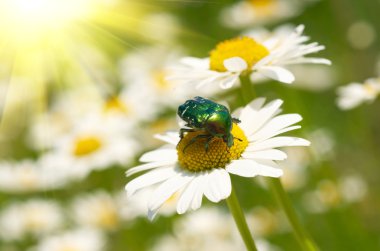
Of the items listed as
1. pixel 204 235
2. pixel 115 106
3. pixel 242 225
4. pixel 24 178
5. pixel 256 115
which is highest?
pixel 115 106

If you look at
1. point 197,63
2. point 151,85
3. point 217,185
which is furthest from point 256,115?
point 151,85

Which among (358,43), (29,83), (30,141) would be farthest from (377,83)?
(29,83)

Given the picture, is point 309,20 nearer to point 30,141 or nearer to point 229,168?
point 30,141

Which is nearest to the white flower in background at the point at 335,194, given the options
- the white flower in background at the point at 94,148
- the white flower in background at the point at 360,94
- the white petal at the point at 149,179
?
the white flower in background at the point at 360,94

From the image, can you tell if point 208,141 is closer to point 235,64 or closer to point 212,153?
point 212,153

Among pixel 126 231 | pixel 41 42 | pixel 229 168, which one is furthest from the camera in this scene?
pixel 41 42

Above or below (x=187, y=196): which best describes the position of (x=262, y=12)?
above

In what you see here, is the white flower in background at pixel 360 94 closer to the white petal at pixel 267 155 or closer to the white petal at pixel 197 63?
the white petal at pixel 197 63

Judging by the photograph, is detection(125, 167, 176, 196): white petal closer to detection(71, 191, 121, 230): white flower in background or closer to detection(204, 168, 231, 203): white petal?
detection(204, 168, 231, 203): white petal
